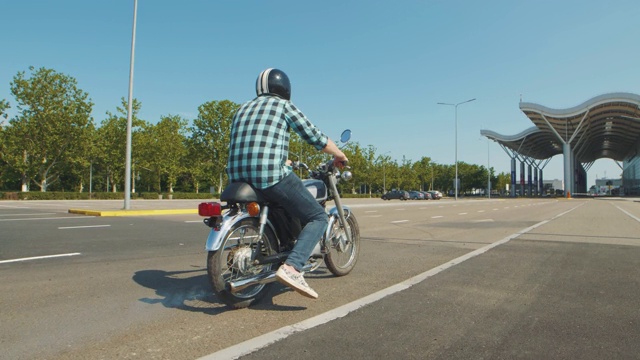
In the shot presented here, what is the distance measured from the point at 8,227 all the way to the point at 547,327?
1114 centimetres

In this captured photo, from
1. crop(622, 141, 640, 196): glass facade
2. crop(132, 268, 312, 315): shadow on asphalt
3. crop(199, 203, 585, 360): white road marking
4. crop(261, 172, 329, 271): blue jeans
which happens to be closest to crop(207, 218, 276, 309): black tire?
crop(132, 268, 312, 315): shadow on asphalt

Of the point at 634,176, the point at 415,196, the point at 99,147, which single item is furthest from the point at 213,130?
the point at 634,176

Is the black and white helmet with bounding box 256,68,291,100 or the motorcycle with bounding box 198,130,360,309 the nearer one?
the motorcycle with bounding box 198,130,360,309

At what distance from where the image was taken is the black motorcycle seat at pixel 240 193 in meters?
3.38

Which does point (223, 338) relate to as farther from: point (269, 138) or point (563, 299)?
point (563, 299)

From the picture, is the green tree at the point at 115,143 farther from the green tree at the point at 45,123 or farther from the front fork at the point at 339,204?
the front fork at the point at 339,204

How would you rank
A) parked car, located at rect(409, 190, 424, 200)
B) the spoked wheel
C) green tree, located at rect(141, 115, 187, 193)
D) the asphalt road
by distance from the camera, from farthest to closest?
parked car, located at rect(409, 190, 424, 200) < green tree, located at rect(141, 115, 187, 193) < the spoked wheel < the asphalt road

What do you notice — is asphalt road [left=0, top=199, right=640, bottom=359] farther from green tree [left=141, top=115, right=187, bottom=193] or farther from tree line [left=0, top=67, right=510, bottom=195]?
green tree [left=141, top=115, right=187, bottom=193]

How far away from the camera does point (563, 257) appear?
6363 millimetres

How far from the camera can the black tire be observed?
328 cm

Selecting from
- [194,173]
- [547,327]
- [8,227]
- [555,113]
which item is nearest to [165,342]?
[547,327]

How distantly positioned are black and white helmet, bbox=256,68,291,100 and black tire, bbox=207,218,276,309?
3.78ft

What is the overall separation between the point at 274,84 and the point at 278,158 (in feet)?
2.40

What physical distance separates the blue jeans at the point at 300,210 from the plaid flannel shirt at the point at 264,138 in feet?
0.30
